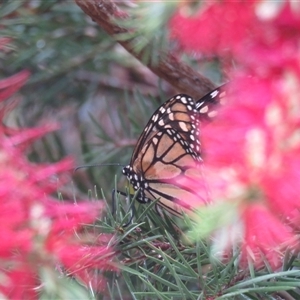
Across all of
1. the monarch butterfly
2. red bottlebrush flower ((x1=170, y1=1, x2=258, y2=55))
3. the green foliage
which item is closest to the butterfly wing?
the monarch butterfly

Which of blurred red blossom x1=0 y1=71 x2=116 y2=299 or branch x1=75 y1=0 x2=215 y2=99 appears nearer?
blurred red blossom x1=0 y1=71 x2=116 y2=299

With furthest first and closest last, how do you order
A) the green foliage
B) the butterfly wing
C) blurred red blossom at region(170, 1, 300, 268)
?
the butterfly wing, the green foliage, blurred red blossom at region(170, 1, 300, 268)

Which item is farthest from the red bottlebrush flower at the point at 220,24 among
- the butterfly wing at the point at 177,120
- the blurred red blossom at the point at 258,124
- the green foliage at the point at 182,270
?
the butterfly wing at the point at 177,120

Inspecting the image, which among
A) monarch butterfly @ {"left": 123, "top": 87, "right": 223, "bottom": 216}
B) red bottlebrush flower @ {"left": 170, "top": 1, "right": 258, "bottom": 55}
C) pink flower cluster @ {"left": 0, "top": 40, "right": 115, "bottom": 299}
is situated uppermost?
red bottlebrush flower @ {"left": 170, "top": 1, "right": 258, "bottom": 55}

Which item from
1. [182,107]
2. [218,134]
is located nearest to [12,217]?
[218,134]

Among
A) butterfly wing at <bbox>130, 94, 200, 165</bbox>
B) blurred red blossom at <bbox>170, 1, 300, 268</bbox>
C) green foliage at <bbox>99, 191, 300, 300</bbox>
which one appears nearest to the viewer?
blurred red blossom at <bbox>170, 1, 300, 268</bbox>

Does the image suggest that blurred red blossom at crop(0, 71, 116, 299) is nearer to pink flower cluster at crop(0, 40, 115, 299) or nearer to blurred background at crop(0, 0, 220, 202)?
pink flower cluster at crop(0, 40, 115, 299)

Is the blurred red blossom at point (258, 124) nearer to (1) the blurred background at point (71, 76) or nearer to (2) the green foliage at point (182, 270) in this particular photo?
(2) the green foliage at point (182, 270)

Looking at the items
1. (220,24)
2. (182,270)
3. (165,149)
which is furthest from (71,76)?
(220,24)
